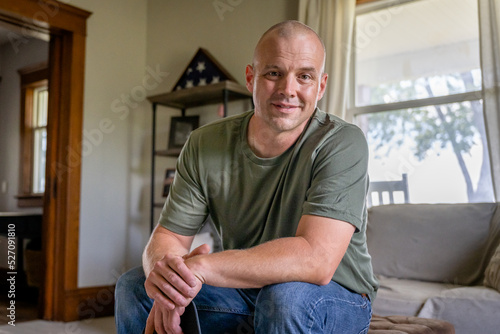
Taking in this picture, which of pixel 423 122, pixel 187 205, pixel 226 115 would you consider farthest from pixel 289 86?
pixel 226 115

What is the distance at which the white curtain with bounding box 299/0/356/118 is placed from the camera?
10.2ft

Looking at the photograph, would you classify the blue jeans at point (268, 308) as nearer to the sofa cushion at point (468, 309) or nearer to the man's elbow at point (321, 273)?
the man's elbow at point (321, 273)

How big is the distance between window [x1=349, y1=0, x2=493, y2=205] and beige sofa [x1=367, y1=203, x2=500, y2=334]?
0.31 meters

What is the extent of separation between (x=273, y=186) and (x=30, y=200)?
4602mm

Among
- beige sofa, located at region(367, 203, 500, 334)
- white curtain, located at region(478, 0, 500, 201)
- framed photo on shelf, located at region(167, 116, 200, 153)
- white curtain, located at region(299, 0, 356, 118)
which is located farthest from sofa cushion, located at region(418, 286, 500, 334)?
framed photo on shelf, located at region(167, 116, 200, 153)

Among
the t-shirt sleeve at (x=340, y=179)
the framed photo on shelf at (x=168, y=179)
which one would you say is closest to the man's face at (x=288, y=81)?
the t-shirt sleeve at (x=340, y=179)

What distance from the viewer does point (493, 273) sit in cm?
211

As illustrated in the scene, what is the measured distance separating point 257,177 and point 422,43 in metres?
2.08

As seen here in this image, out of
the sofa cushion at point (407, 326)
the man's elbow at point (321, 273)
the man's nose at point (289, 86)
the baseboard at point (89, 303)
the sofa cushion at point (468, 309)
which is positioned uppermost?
the man's nose at point (289, 86)

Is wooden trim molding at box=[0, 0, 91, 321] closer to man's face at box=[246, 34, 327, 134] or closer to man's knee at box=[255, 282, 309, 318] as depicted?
man's face at box=[246, 34, 327, 134]

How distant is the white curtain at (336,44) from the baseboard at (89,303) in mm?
2109

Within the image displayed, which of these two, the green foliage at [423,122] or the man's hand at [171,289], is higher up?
the green foliage at [423,122]

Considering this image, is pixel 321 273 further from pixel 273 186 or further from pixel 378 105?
pixel 378 105

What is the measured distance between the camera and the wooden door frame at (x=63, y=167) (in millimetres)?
3604
